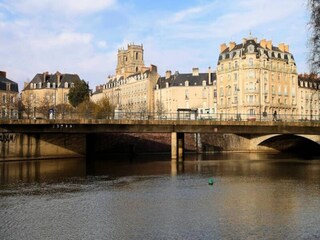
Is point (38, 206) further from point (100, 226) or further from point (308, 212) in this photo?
point (308, 212)

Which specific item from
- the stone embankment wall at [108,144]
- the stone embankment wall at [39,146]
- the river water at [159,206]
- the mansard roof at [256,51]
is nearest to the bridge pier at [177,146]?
the stone embankment wall at [108,144]

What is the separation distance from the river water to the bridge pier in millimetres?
22322

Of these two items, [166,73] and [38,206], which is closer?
[38,206]

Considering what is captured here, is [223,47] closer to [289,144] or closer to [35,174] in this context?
[289,144]

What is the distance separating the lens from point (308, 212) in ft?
88.8

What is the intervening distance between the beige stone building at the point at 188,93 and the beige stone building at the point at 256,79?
28.6 feet

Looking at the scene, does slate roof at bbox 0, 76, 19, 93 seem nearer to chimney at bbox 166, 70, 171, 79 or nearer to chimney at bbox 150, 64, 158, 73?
chimney at bbox 150, 64, 158, 73

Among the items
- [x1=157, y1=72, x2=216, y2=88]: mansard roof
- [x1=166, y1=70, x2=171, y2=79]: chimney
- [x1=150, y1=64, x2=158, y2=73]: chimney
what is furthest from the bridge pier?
[x1=150, y1=64, x2=158, y2=73]: chimney

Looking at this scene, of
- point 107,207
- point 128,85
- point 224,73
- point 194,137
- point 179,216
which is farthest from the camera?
point 128,85

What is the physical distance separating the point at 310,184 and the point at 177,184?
11841 mm

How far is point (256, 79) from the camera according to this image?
4892 inches

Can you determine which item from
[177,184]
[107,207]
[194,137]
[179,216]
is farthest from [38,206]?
[194,137]

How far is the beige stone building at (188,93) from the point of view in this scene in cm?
14425

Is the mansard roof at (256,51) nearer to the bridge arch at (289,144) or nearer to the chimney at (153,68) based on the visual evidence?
the chimney at (153,68)
